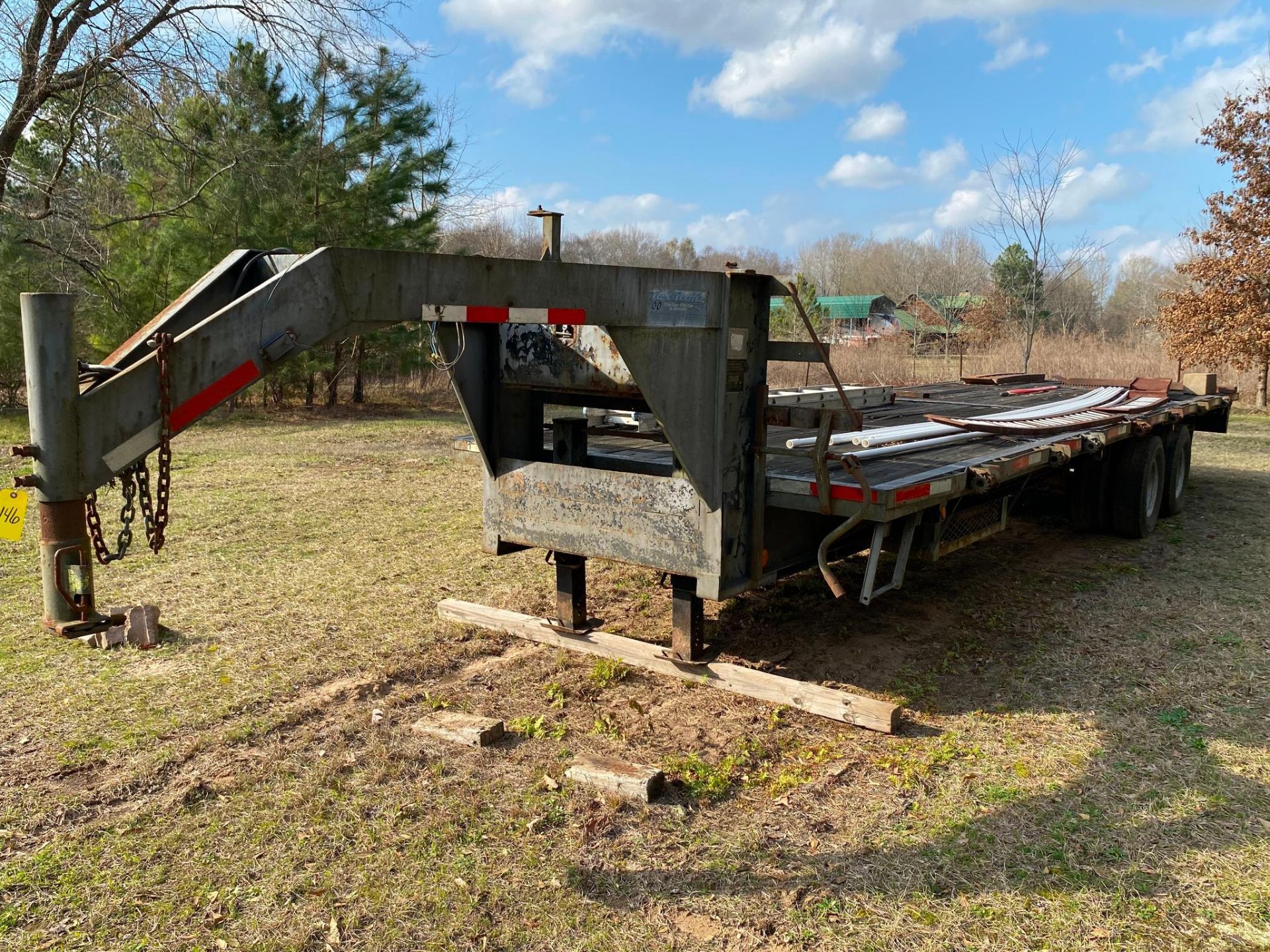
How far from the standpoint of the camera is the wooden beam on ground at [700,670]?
14.1 feet

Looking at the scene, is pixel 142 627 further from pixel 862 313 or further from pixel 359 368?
pixel 862 313

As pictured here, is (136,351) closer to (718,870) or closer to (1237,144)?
(718,870)

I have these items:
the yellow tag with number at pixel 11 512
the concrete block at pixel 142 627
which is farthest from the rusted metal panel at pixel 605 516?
the yellow tag with number at pixel 11 512

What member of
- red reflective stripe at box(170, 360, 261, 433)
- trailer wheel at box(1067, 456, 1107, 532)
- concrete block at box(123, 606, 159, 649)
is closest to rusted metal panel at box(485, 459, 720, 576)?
concrete block at box(123, 606, 159, 649)

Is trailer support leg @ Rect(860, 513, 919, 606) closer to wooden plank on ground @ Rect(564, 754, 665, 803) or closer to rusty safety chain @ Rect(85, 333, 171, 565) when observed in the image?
wooden plank on ground @ Rect(564, 754, 665, 803)

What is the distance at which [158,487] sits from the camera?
2.46m

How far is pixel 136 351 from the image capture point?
253 centimetres

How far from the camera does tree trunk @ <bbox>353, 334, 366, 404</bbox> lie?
19875mm

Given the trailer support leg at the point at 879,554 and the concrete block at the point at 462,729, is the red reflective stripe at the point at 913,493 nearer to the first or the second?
the trailer support leg at the point at 879,554

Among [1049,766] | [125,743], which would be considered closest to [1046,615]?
[1049,766]

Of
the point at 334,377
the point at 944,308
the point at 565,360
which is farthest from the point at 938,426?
the point at 944,308

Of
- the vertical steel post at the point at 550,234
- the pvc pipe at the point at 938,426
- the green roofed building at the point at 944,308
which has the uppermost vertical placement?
the green roofed building at the point at 944,308

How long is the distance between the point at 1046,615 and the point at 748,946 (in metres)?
4.06

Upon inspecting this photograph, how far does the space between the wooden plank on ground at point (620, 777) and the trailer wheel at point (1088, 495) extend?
19.1ft
